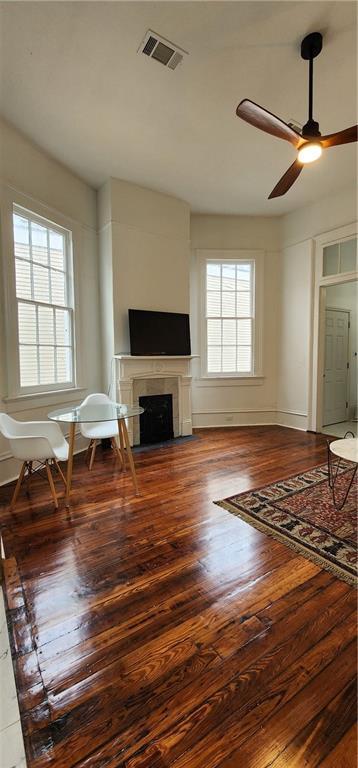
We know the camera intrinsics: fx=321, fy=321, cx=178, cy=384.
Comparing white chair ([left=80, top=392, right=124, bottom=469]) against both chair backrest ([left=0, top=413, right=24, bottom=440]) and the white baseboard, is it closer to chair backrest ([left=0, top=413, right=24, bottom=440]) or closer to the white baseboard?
chair backrest ([left=0, top=413, right=24, bottom=440])

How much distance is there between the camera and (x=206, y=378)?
514 cm

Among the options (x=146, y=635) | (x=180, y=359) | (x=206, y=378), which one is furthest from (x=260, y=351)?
(x=146, y=635)

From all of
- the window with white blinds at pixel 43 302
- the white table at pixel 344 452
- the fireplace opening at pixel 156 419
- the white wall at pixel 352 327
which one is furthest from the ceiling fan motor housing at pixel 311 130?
the white wall at pixel 352 327

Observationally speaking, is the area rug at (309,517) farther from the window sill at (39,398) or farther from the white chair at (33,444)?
the window sill at (39,398)

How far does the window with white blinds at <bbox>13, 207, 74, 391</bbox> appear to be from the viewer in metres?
3.24

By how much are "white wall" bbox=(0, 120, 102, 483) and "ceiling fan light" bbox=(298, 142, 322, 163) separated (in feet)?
8.38

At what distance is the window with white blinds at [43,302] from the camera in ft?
10.6

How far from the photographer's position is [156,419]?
4422mm

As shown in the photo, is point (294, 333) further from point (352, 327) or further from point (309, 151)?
point (309, 151)

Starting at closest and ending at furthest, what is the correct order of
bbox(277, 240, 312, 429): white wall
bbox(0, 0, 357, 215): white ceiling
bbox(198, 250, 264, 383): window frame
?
bbox(0, 0, 357, 215): white ceiling < bbox(277, 240, 312, 429): white wall < bbox(198, 250, 264, 383): window frame

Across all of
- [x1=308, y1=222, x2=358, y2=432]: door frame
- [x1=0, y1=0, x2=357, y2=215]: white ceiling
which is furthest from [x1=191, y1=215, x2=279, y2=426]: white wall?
[x1=0, y1=0, x2=357, y2=215]: white ceiling

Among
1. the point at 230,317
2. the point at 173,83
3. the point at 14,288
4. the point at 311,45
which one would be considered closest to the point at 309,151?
the point at 311,45

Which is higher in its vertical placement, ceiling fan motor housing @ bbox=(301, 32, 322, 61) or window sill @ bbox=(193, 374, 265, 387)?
ceiling fan motor housing @ bbox=(301, 32, 322, 61)

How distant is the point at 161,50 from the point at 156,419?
11.7 feet
